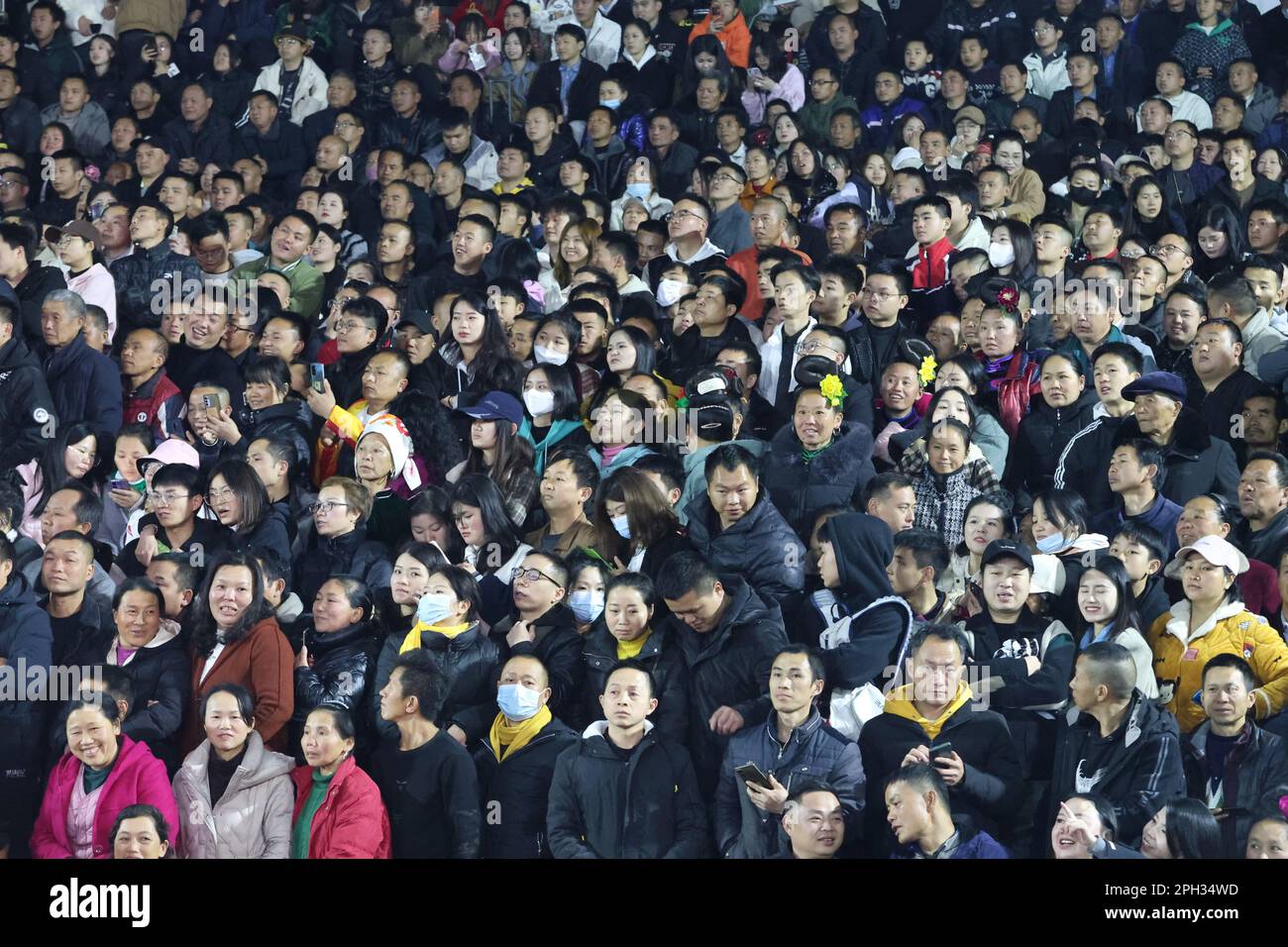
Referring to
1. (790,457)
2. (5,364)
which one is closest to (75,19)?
(5,364)

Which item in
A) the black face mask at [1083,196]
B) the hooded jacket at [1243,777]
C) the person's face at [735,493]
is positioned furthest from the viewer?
the black face mask at [1083,196]

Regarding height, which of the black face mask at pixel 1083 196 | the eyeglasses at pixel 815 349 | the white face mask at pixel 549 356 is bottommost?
the eyeglasses at pixel 815 349

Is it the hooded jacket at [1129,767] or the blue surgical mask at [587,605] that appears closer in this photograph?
the hooded jacket at [1129,767]

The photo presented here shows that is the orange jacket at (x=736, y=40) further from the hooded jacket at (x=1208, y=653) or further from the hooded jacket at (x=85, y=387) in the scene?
the hooded jacket at (x=1208, y=653)

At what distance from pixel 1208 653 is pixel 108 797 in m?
3.79

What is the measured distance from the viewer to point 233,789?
6422 millimetres

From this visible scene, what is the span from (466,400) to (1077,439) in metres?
2.57

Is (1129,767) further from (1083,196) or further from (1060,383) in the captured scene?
(1083,196)

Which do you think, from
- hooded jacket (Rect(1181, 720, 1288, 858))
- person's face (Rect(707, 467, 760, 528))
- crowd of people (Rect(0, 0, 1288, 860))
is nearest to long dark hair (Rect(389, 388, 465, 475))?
crowd of people (Rect(0, 0, 1288, 860))

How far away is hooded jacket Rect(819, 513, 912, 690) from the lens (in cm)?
653

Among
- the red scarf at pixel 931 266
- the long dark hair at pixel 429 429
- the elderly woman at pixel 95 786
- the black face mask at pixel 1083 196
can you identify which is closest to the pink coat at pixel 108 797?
the elderly woman at pixel 95 786

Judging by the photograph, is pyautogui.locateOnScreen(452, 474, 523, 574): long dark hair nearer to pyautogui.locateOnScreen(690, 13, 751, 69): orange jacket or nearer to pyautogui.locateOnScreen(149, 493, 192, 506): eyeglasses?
pyautogui.locateOnScreen(149, 493, 192, 506): eyeglasses

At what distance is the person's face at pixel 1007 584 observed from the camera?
6734 millimetres

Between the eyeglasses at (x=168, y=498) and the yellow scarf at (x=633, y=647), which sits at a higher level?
the eyeglasses at (x=168, y=498)
